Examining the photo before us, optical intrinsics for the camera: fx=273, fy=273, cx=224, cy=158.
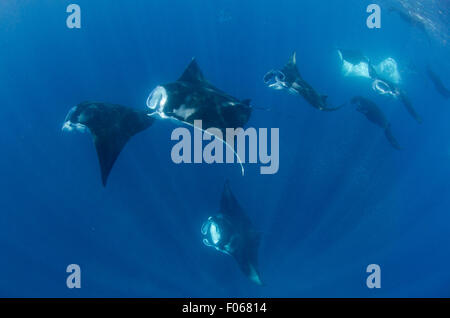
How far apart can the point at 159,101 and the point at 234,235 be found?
145 inches

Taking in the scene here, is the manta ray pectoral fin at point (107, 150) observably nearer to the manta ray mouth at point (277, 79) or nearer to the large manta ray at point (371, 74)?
the manta ray mouth at point (277, 79)

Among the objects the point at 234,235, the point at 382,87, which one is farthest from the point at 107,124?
the point at 382,87

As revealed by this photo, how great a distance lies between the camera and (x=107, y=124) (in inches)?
222

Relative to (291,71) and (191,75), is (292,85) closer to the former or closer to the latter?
(291,71)

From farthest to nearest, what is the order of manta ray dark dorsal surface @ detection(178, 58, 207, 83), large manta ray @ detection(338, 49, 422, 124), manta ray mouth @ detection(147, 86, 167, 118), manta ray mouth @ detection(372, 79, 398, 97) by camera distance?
1. large manta ray @ detection(338, 49, 422, 124)
2. manta ray mouth @ detection(372, 79, 398, 97)
3. manta ray dark dorsal surface @ detection(178, 58, 207, 83)
4. manta ray mouth @ detection(147, 86, 167, 118)

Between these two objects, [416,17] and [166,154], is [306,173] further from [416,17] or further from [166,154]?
[416,17]

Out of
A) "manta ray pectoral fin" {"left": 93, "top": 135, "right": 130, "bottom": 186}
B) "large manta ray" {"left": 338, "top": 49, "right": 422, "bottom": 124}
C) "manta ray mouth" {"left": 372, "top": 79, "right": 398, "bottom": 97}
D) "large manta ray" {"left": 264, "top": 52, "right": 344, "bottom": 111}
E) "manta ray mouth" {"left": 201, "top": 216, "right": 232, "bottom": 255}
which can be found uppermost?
"large manta ray" {"left": 338, "top": 49, "right": 422, "bottom": 124}

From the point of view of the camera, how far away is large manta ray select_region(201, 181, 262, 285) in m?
6.64

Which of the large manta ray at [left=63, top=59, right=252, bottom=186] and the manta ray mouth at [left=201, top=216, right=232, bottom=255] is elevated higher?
the large manta ray at [left=63, top=59, right=252, bottom=186]

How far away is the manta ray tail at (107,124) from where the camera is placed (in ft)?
17.2

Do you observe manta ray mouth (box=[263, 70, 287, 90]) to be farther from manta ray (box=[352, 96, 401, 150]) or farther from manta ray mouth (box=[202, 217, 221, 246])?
manta ray (box=[352, 96, 401, 150])

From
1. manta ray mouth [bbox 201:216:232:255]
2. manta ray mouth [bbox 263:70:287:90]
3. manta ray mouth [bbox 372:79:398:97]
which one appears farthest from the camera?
manta ray mouth [bbox 372:79:398:97]

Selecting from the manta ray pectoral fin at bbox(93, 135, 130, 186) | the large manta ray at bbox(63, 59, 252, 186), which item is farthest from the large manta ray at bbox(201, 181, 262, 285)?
the manta ray pectoral fin at bbox(93, 135, 130, 186)

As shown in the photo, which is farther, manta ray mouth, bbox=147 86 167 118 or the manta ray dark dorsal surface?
the manta ray dark dorsal surface
